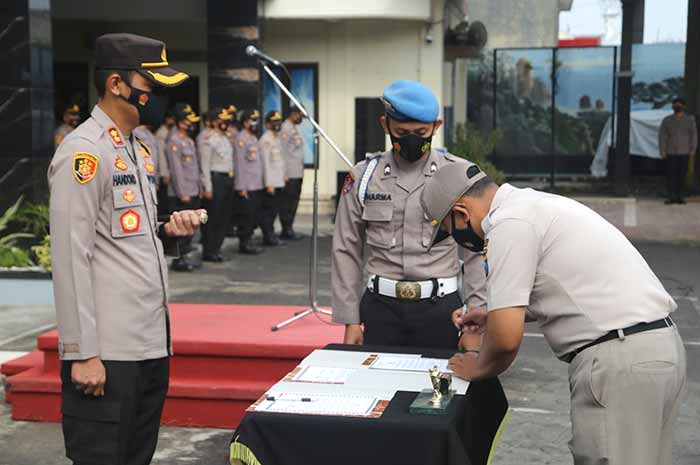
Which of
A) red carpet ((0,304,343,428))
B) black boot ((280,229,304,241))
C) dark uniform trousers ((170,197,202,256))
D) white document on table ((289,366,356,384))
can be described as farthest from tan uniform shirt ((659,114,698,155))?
white document on table ((289,366,356,384))

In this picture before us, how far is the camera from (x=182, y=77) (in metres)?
3.44

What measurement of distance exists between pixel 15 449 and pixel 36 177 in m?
5.43

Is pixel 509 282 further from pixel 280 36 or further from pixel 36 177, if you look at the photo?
pixel 280 36

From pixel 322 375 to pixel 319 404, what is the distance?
353mm

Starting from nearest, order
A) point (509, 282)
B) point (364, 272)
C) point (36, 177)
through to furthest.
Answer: point (509, 282), point (364, 272), point (36, 177)

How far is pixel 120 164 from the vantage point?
3279 mm

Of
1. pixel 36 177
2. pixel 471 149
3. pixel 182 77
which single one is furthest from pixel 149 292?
pixel 471 149

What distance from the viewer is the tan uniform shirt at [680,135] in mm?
16719

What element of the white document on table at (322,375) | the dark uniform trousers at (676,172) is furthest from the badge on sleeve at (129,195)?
the dark uniform trousers at (676,172)

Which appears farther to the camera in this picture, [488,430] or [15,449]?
[15,449]

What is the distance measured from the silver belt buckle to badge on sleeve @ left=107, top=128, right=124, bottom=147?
1303 mm

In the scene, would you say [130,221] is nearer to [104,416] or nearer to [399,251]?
[104,416]

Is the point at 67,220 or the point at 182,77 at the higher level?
the point at 182,77

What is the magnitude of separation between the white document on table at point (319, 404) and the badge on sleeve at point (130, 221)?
0.78 metres
